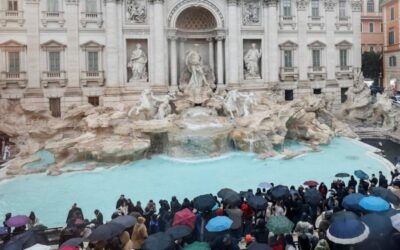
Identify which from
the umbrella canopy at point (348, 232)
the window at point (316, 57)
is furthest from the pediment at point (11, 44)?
the umbrella canopy at point (348, 232)

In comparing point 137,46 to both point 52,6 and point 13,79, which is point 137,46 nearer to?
point 52,6

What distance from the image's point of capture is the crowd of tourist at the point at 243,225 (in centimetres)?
807

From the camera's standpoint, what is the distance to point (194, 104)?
88.4 feet

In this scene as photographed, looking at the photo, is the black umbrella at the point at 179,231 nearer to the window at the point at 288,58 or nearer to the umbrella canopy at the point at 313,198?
the umbrella canopy at the point at 313,198

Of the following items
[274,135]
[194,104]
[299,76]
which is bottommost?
[274,135]

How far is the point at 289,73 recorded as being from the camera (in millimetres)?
32750

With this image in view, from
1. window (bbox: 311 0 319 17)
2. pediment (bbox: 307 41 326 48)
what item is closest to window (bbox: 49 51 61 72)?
pediment (bbox: 307 41 326 48)

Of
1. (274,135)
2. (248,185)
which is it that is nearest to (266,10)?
(274,135)

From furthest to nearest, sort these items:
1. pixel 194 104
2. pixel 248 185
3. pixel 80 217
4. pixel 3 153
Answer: pixel 194 104 < pixel 3 153 < pixel 248 185 < pixel 80 217

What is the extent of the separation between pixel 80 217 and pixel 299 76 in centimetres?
2565

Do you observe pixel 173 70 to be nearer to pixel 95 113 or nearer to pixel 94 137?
pixel 95 113

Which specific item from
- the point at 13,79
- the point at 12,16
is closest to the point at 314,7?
the point at 12,16

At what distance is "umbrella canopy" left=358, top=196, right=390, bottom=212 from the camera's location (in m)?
8.77

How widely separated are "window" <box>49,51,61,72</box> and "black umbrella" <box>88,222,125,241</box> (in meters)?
23.1
